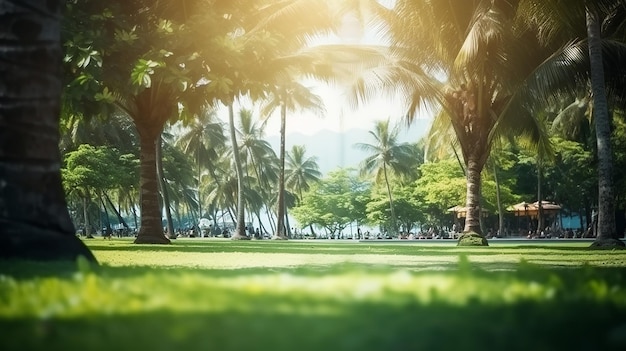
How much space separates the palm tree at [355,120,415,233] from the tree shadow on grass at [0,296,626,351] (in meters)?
70.3

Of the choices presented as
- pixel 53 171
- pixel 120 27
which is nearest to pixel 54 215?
pixel 53 171

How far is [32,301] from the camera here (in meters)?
3.05

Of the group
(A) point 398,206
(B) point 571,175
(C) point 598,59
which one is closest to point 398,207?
(A) point 398,206

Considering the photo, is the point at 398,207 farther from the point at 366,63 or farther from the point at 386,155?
the point at 366,63

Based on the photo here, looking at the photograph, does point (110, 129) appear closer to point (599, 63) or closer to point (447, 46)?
point (447, 46)

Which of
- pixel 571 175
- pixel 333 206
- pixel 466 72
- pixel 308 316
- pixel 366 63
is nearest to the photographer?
pixel 308 316

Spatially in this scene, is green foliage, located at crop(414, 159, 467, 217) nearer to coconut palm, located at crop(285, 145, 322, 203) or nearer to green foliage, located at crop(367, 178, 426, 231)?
green foliage, located at crop(367, 178, 426, 231)

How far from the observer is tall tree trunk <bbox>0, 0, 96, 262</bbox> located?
23.7 feet

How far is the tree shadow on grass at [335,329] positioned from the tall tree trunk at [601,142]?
20.4m

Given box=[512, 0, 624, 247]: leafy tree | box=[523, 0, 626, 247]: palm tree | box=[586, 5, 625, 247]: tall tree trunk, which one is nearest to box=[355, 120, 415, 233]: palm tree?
box=[523, 0, 626, 247]: palm tree

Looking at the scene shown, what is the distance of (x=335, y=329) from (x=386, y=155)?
72.4m

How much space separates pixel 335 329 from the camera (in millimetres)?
2340

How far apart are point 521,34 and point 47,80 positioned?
68.8 feet

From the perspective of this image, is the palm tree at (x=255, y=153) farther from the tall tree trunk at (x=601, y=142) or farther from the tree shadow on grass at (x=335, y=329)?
the tree shadow on grass at (x=335, y=329)
